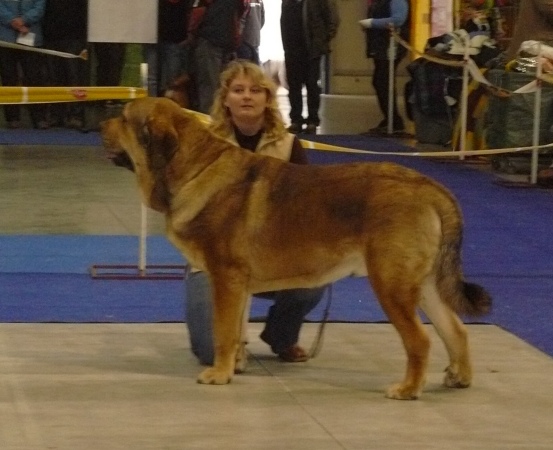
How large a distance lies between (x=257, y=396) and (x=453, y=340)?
2.83ft

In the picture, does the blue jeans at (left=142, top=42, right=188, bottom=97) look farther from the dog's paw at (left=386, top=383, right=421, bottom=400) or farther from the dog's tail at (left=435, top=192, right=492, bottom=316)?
the dog's paw at (left=386, top=383, right=421, bottom=400)

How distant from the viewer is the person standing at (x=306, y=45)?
16250 mm

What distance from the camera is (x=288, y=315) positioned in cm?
581

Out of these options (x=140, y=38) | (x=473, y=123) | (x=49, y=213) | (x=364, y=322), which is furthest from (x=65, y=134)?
(x=364, y=322)

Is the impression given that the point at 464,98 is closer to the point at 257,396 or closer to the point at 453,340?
the point at 453,340

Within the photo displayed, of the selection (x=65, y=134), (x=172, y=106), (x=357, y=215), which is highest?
(x=172, y=106)

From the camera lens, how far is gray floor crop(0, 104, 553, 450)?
4.54 meters

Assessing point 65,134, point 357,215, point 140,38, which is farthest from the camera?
point 65,134

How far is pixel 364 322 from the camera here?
6625 millimetres

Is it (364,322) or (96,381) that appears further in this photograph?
(364,322)

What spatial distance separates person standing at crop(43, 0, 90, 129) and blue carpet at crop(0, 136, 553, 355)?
7.33 meters

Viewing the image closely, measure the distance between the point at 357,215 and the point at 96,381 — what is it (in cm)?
130

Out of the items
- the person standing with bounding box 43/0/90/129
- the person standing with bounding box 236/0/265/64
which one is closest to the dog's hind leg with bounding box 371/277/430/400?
the person standing with bounding box 236/0/265/64

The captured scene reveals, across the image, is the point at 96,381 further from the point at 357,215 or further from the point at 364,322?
the point at 364,322
